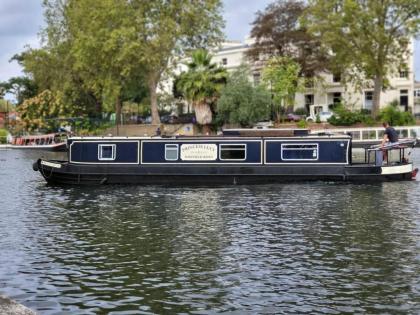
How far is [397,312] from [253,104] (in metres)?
55.6

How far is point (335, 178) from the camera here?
31.0 meters

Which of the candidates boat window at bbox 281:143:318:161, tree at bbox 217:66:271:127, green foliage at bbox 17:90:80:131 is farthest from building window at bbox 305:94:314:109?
boat window at bbox 281:143:318:161

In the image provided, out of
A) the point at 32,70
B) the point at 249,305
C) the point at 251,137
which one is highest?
the point at 32,70

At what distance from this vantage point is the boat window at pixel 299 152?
31234 millimetres

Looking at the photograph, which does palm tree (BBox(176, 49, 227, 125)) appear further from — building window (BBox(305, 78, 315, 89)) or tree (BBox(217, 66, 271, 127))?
building window (BBox(305, 78, 315, 89))

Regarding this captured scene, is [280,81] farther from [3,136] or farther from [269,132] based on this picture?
[269,132]

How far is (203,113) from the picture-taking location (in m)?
71.2

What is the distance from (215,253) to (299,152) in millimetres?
15775

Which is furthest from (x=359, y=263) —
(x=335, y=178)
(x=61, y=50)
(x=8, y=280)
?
(x=61, y=50)

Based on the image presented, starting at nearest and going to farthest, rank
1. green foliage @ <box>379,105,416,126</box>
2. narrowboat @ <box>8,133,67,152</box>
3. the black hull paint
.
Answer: the black hull paint, green foliage @ <box>379,105,416,126</box>, narrowboat @ <box>8,133,67,152</box>

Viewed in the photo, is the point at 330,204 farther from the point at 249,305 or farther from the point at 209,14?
the point at 209,14

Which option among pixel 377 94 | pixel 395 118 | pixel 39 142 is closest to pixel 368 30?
pixel 377 94

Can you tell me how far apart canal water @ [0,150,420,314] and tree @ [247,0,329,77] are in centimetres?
5827

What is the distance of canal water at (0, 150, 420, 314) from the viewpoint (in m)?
12.5
